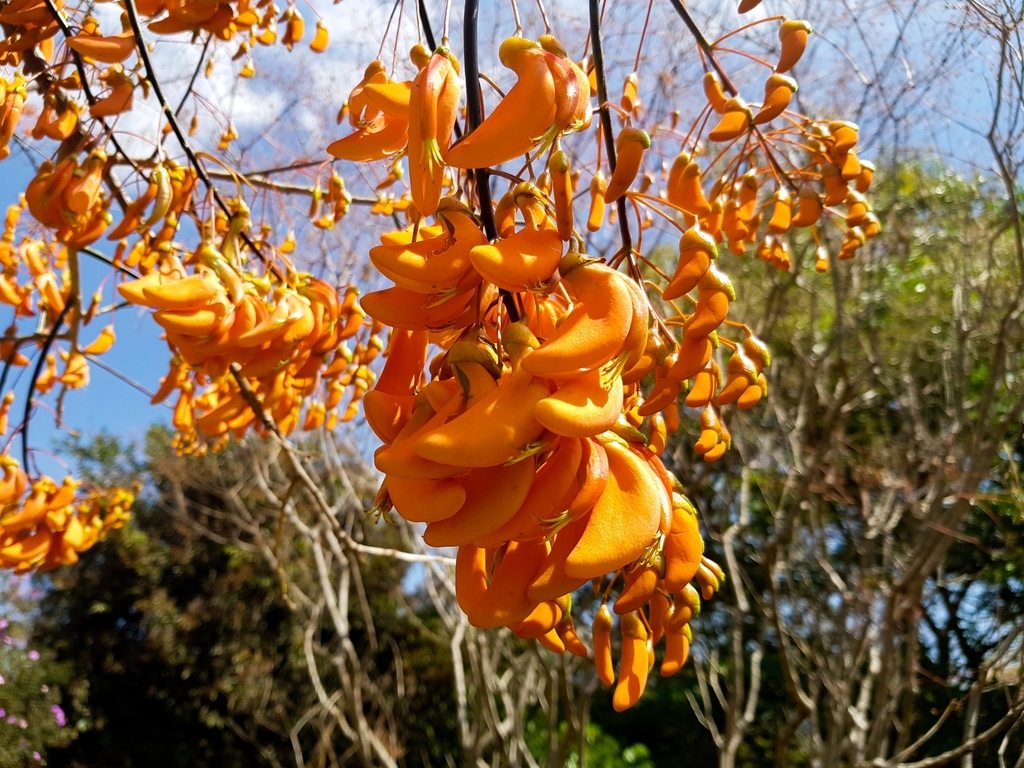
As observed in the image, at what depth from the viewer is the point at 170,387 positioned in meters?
1.25

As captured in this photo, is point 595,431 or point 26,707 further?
point 26,707

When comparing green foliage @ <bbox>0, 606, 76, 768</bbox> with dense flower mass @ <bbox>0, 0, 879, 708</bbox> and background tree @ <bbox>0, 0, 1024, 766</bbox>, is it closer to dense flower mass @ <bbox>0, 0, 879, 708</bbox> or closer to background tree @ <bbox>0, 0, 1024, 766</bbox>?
background tree @ <bbox>0, 0, 1024, 766</bbox>

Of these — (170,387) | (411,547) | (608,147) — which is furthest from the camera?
(411,547)

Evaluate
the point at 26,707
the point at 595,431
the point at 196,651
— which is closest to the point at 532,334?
the point at 595,431

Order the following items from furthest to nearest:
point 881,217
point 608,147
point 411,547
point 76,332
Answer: point 411,547 → point 881,217 → point 76,332 → point 608,147

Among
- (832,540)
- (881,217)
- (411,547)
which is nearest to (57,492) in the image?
(411,547)

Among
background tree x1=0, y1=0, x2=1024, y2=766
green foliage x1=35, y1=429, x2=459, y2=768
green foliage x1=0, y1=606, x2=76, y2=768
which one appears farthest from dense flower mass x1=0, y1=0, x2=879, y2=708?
green foliage x1=35, y1=429, x2=459, y2=768

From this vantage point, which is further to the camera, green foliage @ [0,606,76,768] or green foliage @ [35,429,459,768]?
green foliage @ [35,429,459,768]

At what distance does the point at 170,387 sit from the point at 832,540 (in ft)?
17.1

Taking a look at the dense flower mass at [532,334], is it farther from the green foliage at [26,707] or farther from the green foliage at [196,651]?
the green foliage at [196,651]

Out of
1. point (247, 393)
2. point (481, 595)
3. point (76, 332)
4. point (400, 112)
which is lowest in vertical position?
point (481, 595)

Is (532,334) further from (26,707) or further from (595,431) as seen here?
(26,707)

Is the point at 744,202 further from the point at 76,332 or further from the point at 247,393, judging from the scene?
the point at 76,332

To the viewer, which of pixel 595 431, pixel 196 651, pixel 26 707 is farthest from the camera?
pixel 196 651
